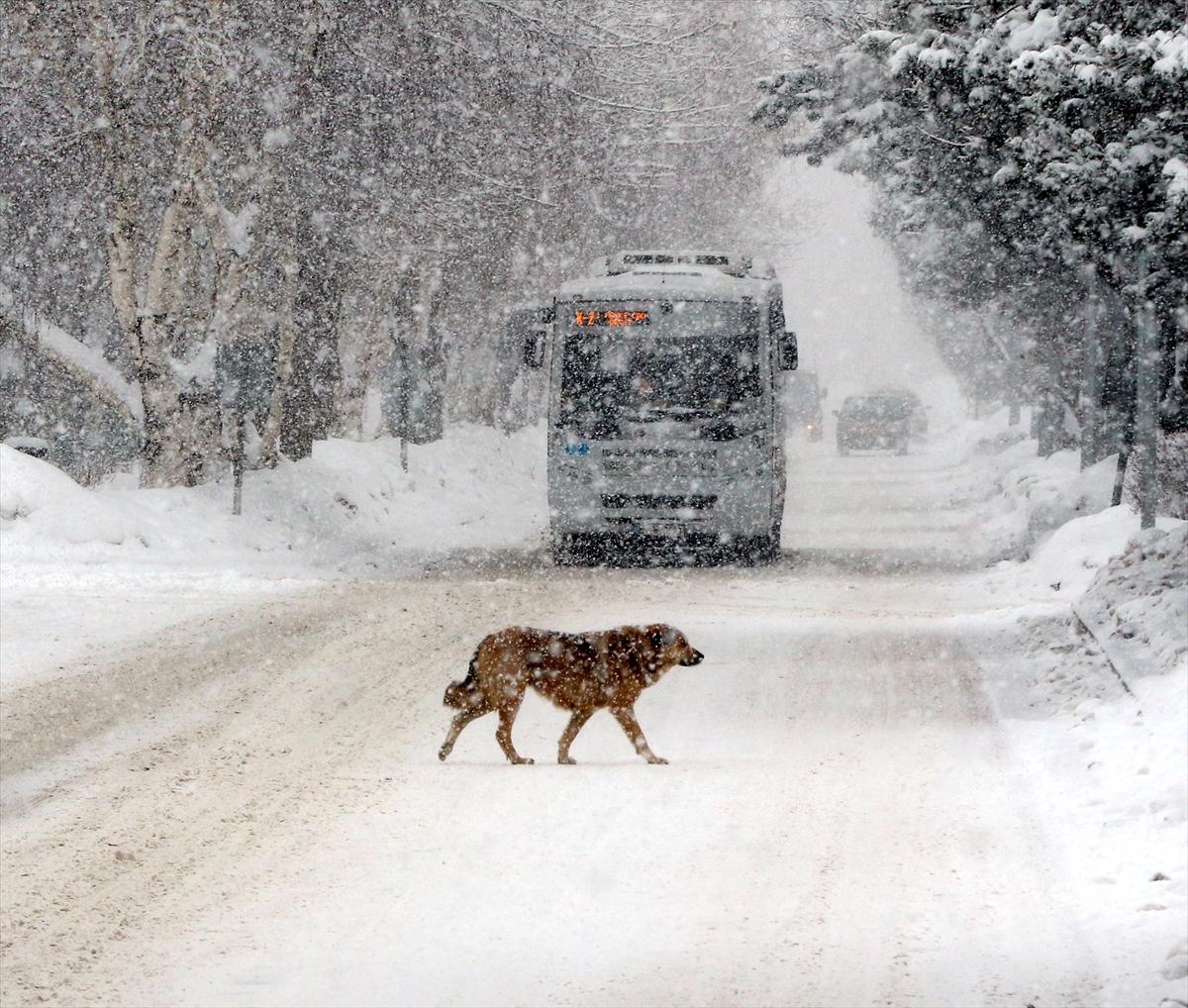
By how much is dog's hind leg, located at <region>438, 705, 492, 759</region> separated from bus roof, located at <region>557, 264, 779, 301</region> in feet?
41.3

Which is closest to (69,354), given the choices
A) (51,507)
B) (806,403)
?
(51,507)

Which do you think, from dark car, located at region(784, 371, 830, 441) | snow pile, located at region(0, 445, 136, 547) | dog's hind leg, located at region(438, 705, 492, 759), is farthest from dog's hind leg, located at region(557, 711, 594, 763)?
dark car, located at region(784, 371, 830, 441)

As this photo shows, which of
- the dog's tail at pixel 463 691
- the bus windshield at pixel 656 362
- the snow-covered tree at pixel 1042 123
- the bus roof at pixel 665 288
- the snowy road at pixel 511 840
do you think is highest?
→ the snow-covered tree at pixel 1042 123

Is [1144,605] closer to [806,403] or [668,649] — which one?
[668,649]

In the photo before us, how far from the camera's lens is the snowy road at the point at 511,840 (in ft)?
19.0

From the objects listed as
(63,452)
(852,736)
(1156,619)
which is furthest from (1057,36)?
(63,452)

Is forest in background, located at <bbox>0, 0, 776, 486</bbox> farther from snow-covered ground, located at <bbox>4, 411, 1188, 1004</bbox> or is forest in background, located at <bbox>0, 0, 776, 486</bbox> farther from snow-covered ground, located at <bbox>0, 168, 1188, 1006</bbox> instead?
snow-covered ground, located at <bbox>4, 411, 1188, 1004</bbox>

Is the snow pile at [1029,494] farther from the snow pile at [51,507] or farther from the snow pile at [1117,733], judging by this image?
the snow pile at [51,507]

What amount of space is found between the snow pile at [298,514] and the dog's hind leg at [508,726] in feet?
30.4

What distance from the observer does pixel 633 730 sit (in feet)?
29.1

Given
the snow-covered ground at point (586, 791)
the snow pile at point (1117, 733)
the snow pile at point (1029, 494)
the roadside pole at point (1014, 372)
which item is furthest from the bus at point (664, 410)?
the roadside pole at point (1014, 372)

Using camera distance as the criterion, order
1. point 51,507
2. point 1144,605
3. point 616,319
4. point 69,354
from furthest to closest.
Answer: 1. point 69,354
2. point 616,319
3. point 51,507
4. point 1144,605

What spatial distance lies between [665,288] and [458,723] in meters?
12.8

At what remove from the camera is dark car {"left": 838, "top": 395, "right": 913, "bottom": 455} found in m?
57.1
